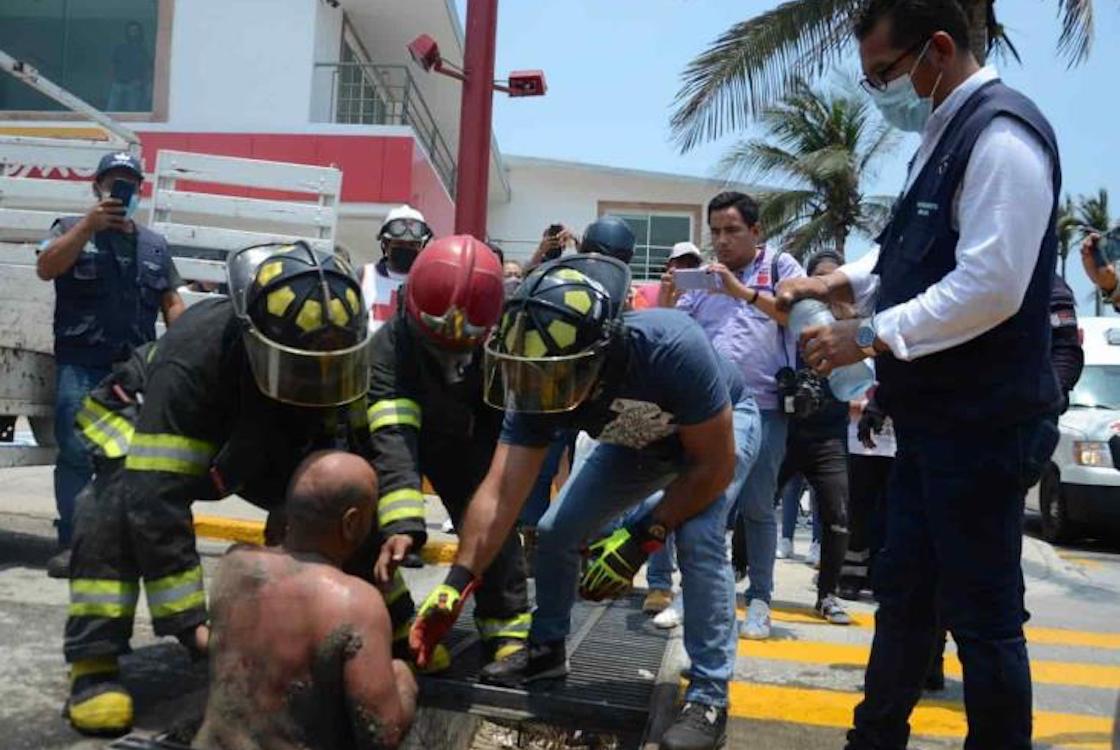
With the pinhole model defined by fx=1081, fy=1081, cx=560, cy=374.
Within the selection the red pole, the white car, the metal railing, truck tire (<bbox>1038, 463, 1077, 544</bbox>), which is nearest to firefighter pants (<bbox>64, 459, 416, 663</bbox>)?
the red pole

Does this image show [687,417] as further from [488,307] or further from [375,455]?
[375,455]

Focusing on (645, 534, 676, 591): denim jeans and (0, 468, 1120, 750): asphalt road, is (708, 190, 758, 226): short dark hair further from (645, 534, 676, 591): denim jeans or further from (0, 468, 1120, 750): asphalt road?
(0, 468, 1120, 750): asphalt road

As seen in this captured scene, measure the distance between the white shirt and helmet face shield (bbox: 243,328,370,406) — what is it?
138 cm

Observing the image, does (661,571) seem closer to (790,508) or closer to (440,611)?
(440,611)

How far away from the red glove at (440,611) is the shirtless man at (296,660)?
1.50ft

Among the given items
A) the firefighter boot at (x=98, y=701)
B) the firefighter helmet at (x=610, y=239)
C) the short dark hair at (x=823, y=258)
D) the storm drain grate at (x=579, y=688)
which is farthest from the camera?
the short dark hair at (x=823, y=258)

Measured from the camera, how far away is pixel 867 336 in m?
2.57

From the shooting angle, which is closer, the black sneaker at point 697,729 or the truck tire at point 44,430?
the black sneaker at point 697,729

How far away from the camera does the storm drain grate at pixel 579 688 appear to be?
335cm

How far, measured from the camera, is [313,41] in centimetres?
1431

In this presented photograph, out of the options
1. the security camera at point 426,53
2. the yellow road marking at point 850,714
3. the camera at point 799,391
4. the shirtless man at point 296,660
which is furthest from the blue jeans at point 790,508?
the security camera at point 426,53

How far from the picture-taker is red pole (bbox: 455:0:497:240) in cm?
893

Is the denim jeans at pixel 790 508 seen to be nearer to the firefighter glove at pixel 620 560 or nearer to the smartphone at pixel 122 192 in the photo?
the firefighter glove at pixel 620 560

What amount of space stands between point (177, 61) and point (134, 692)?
13.0 m
